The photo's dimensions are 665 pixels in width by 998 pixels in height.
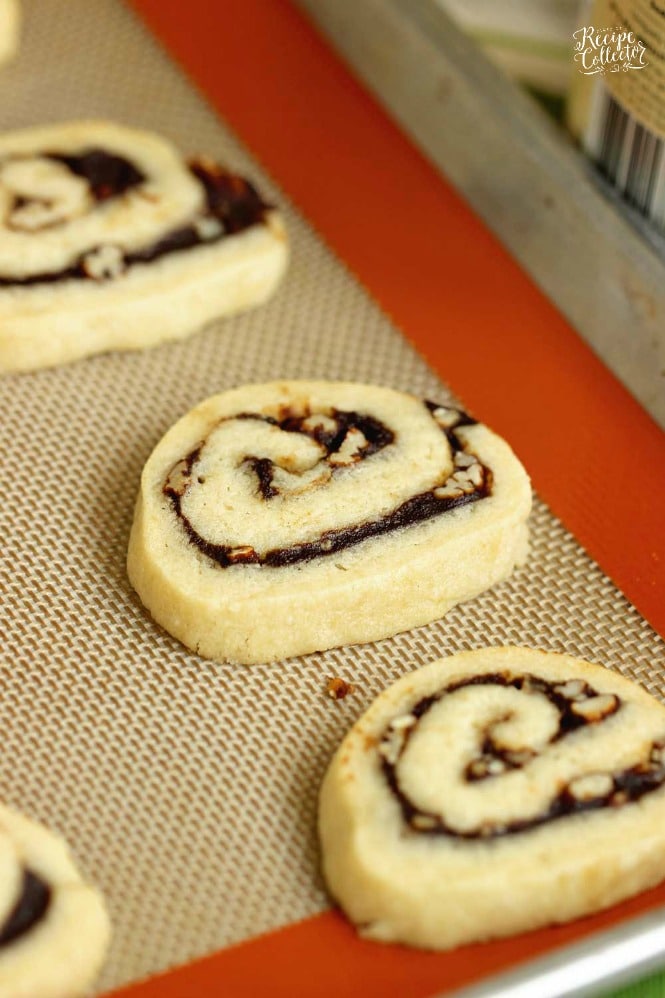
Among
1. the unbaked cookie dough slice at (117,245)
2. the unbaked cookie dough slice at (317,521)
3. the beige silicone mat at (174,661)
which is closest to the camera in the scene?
the beige silicone mat at (174,661)

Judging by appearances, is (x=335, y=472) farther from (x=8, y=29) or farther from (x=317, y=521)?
(x=8, y=29)

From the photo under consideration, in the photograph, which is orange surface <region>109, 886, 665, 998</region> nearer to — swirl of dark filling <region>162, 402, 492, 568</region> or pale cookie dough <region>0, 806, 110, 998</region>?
pale cookie dough <region>0, 806, 110, 998</region>

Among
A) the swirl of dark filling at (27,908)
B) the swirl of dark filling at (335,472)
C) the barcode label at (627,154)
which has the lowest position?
the swirl of dark filling at (27,908)

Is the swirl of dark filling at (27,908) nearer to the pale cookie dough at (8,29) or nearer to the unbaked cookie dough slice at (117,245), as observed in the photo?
the unbaked cookie dough slice at (117,245)

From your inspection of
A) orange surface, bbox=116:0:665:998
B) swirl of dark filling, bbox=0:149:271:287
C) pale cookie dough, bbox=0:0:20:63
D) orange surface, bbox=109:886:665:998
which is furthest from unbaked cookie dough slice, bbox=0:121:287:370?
orange surface, bbox=109:886:665:998

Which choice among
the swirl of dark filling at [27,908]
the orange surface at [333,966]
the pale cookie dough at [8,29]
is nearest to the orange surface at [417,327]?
the orange surface at [333,966]

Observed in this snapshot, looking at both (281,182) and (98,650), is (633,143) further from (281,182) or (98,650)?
(98,650)

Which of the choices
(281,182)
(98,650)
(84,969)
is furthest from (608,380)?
(84,969)
